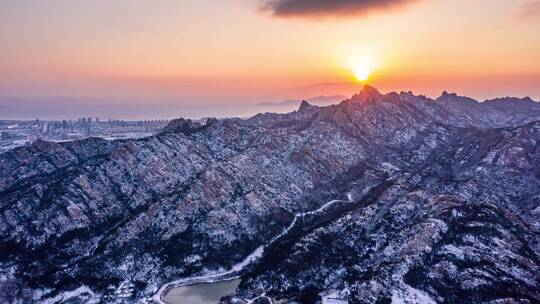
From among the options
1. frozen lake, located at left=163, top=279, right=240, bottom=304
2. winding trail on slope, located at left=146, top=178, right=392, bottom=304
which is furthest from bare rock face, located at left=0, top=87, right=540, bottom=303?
frozen lake, located at left=163, top=279, right=240, bottom=304

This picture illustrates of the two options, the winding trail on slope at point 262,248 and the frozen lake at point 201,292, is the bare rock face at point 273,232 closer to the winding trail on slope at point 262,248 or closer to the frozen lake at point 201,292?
the winding trail on slope at point 262,248

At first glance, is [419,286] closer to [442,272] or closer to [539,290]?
[442,272]

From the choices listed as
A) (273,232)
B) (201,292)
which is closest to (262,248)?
(273,232)

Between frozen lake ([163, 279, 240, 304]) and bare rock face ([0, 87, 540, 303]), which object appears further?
frozen lake ([163, 279, 240, 304])

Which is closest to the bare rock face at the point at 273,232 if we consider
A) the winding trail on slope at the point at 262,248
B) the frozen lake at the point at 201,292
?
the winding trail on slope at the point at 262,248

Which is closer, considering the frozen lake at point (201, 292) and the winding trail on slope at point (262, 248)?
the frozen lake at point (201, 292)

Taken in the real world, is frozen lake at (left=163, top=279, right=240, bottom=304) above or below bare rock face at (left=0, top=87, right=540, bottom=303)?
below

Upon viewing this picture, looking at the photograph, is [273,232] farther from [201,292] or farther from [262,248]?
[201,292]

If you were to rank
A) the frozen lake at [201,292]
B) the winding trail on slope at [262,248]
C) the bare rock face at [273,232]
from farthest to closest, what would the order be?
1. the winding trail on slope at [262,248]
2. the frozen lake at [201,292]
3. the bare rock face at [273,232]

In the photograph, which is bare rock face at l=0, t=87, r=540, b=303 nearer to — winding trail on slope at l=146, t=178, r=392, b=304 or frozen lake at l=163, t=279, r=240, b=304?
winding trail on slope at l=146, t=178, r=392, b=304

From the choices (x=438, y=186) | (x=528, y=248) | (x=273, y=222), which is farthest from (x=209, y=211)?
(x=528, y=248)
